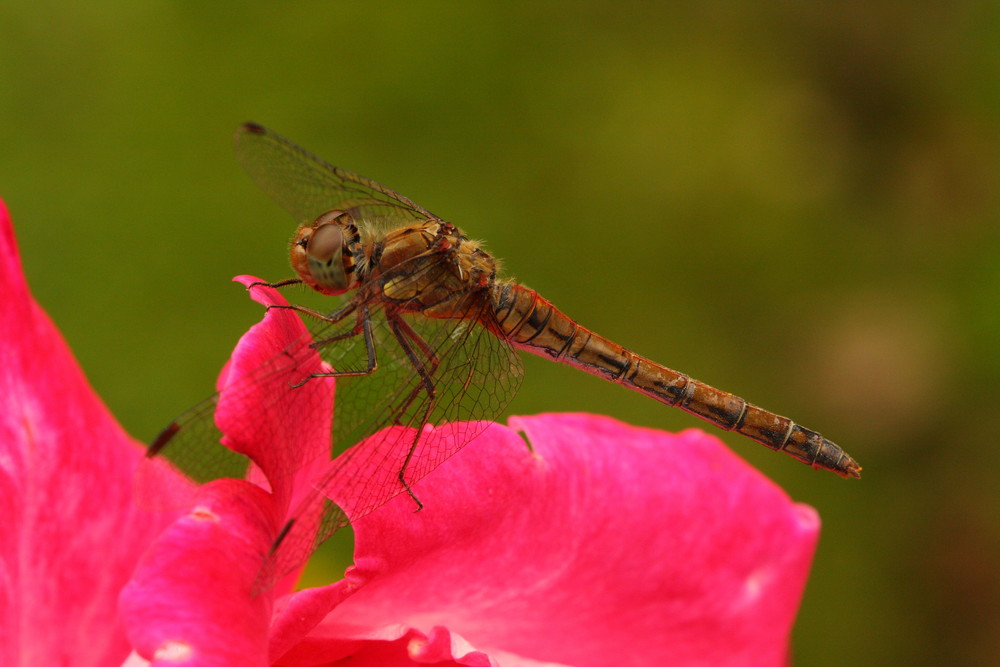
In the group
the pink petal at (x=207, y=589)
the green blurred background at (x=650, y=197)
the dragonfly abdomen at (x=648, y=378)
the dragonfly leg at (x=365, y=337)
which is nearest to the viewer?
the pink petal at (x=207, y=589)

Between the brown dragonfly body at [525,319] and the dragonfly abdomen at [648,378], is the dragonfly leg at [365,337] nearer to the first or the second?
the brown dragonfly body at [525,319]

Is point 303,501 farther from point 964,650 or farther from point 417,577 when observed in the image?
point 964,650

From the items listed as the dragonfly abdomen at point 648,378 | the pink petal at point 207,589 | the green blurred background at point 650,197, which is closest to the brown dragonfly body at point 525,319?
the dragonfly abdomen at point 648,378

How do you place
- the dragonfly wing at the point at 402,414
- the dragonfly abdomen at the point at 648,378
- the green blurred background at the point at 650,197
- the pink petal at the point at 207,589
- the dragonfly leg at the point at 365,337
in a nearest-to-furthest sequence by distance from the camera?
the pink petal at the point at 207,589
the dragonfly wing at the point at 402,414
the dragonfly leg at the point at 365,337
the dragonfly abdomen at the point at 648,378
the green blurred background at the point at 650,197

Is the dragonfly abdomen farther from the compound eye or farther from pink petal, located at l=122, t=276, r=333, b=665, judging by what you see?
pink petal, located at l=122, t=276, r=333, b=665

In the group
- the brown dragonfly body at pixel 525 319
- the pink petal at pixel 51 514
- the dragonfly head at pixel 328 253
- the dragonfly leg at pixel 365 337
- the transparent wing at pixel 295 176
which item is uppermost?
the transparent wing at pixel 295 176

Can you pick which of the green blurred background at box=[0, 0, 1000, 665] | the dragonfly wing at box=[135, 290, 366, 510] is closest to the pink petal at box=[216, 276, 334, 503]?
the dragonfly wing at box=[135, 290, 366, 510]

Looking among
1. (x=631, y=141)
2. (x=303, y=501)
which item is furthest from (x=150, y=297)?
(x=303, y=501)

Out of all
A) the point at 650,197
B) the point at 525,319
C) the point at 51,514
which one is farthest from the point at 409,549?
the point at 650,197
